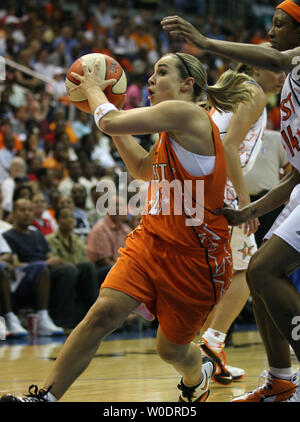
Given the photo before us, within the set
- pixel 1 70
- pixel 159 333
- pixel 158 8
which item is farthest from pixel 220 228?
pixel 158 8

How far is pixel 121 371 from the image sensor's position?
5492 millimetres

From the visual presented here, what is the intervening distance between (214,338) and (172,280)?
1467 mm

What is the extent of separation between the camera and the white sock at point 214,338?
16.2ft

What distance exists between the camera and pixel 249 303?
948 cm

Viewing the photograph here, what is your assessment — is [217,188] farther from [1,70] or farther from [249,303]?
[1,70]

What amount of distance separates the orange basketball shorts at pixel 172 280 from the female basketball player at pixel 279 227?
24 centimetres

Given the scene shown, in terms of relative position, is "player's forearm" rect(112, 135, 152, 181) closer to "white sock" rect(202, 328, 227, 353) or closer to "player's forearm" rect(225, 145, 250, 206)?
"player's forearm" rect(225, 145, 250, 206)

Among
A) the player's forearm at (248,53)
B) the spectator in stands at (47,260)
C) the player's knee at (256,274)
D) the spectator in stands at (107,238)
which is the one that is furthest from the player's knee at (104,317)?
the spectator in stands at (107,238)

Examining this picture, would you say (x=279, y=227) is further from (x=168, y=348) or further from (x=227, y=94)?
(x=227, y=94)

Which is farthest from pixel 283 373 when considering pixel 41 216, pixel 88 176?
pixel 88 176

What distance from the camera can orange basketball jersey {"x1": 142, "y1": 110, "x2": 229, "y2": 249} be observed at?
3672 millimetres

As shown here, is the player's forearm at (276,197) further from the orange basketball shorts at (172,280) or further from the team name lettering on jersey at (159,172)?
the team name lettering on jersey at (159,172)

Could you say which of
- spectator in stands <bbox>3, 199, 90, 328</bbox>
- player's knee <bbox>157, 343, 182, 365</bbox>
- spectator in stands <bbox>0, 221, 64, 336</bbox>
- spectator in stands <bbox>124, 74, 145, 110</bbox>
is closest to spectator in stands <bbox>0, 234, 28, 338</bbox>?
spectator in stands <bbox>0, 221, 64, 336</bbox>

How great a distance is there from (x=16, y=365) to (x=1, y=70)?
645 centimetres
